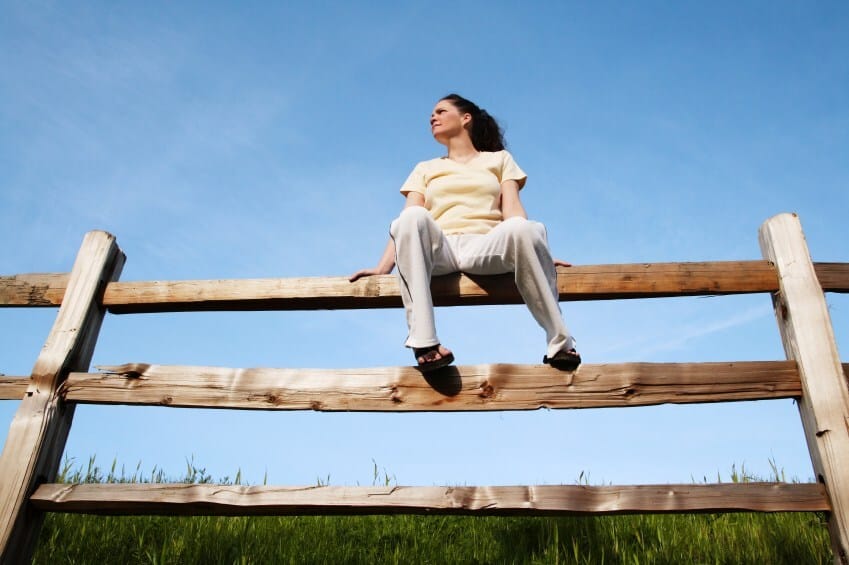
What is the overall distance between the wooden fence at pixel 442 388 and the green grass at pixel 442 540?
2.40ft

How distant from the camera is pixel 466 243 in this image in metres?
3.29

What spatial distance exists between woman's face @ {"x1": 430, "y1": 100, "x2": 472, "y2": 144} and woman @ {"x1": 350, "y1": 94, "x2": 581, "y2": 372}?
0.54 feet

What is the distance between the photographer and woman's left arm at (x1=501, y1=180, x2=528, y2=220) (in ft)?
11.7

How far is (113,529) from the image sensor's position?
4.02 m

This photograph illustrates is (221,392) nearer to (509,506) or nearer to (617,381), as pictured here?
(509,506)

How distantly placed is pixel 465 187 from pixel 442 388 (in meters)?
1.16

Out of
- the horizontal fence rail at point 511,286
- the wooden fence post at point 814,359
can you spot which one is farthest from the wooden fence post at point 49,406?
the wooden fence post at point 814,359

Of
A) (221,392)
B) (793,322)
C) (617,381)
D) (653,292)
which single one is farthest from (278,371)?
(793,322)

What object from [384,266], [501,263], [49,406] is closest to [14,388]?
[49,406]

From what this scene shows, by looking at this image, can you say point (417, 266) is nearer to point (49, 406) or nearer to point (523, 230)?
point (523, 230)

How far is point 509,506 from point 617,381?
768mm

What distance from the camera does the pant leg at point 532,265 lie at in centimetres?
301

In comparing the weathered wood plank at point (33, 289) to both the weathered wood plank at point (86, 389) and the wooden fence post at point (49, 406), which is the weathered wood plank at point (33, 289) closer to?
the wooden fence post at point (49, 406)

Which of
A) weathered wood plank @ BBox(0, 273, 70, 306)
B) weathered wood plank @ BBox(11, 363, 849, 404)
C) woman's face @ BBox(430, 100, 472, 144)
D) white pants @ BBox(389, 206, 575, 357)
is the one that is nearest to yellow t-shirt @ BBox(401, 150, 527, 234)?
woman's face @ BBox(430, 100, 472, 144)
